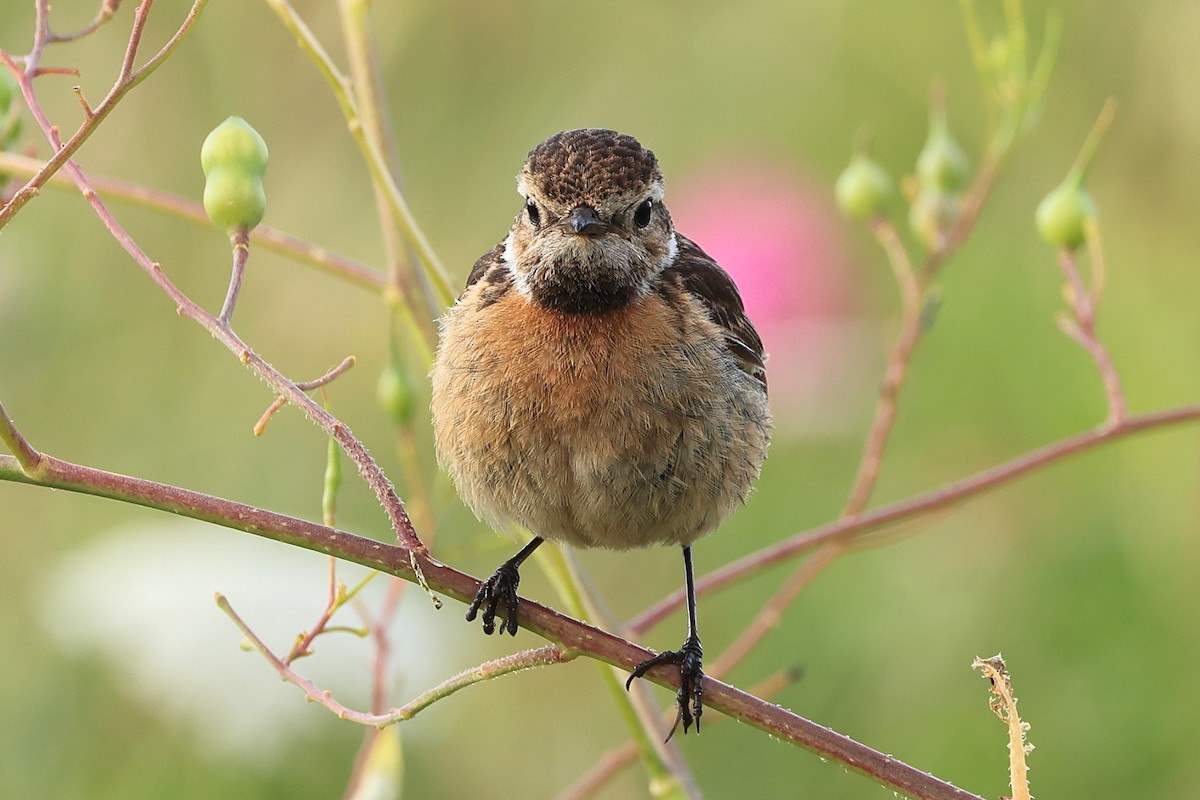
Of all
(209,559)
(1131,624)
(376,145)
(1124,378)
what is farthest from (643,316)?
(1124,378)

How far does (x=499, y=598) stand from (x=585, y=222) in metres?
1.00

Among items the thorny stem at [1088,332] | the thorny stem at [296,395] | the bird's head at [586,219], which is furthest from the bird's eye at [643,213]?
the thorny stem at [296,395]

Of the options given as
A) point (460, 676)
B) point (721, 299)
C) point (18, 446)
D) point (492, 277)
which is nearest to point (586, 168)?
point (492, 277)

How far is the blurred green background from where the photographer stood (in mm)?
4969

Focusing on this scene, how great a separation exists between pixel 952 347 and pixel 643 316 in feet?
9.37

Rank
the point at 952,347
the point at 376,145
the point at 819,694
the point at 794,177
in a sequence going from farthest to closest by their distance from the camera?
the point at 952,347 → the point at 794,177 → the point at 819,694 → the point at 376,145

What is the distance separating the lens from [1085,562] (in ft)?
18.4

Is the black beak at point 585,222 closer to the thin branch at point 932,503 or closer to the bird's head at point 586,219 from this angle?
the bird's head at point 586,219

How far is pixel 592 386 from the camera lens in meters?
3.80

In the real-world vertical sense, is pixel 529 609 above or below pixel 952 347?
below

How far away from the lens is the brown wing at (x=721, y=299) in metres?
4.19

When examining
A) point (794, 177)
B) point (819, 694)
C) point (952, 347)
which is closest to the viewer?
point (819, 694)

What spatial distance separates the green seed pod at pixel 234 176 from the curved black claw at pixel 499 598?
1157 millimetres

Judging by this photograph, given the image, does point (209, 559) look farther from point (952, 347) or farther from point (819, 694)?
point (952, 347)
